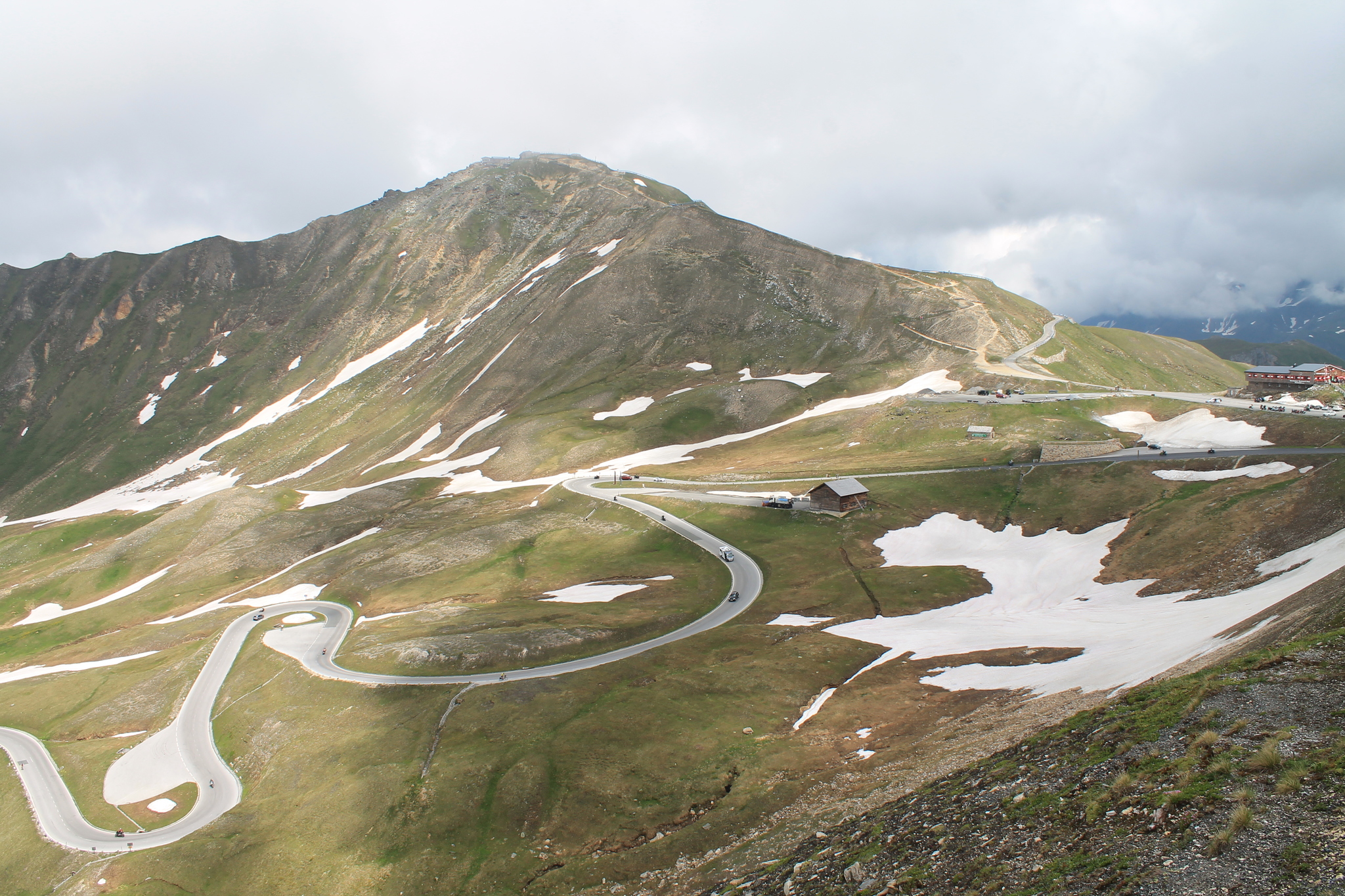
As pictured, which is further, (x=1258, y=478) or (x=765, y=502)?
(x=765, y=502)

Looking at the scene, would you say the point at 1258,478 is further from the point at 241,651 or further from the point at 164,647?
the point at 164,647

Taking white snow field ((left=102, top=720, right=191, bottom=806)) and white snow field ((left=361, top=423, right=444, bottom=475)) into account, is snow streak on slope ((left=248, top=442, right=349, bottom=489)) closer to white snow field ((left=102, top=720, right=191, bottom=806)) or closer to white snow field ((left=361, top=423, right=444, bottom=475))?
white snow field ((left=361, top=423, right=444, bottom=475))

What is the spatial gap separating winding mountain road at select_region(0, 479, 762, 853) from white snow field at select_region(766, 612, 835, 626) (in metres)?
4.81

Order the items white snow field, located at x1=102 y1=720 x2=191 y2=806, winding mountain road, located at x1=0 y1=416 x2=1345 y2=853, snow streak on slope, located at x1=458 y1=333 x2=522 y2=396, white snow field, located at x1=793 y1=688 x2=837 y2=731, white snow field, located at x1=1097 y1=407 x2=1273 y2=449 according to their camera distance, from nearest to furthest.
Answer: white snow field, located at x1=793 y1=688 x2=837 y2=731
winding mountain road, located at x1=0 y1=416 x2=1345 y2=853
white snow field, located at x1=102 y1=720 x2=191 y2=806
white snow field, located at x1=1097 y1=407 x2=1273 y2=449
snow streak on slope, located at x1=458 y1=333 x2=522 y2=396

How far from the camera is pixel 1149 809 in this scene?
605 inches

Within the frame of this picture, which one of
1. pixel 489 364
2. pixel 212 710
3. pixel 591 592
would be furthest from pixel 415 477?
pixel 212 710

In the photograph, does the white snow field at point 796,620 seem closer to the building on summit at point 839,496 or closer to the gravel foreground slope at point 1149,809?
the building on summit at point 839,496

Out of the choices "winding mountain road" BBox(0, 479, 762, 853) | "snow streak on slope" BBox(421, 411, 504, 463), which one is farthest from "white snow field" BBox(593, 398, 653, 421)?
"winding mountain road" BBox(0, 479, 762, 853)

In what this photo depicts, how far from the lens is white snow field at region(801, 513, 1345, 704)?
37.0m

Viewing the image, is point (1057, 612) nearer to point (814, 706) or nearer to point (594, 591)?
point (814, 706)

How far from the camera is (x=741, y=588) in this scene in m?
72.8

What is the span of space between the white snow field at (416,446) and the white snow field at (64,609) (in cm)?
5205

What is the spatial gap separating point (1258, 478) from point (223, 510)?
160621 millimetres

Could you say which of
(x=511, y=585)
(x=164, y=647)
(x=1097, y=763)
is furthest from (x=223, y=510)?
(x=1097, y=763)
